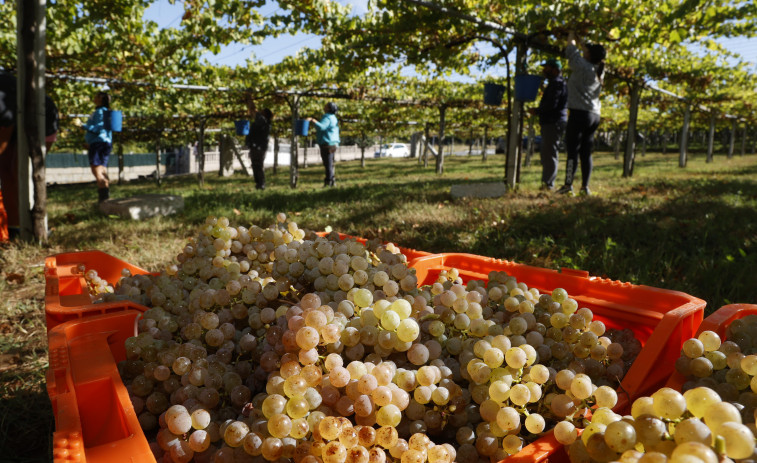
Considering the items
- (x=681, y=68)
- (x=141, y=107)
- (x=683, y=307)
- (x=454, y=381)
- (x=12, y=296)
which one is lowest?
(x=12, y=296)

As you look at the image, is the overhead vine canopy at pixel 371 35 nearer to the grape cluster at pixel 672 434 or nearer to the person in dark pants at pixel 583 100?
the person in dark pants at pixel 583 100

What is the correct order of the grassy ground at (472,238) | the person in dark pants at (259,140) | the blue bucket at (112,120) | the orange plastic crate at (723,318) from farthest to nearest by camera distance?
1. the person in dark pants at (259,140)
2. the blue bucket at (112,120)
3. the grassy ground at (472,238)
4. the orange plastic crate at (723,318)

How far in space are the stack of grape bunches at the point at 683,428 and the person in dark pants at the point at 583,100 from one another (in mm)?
5548

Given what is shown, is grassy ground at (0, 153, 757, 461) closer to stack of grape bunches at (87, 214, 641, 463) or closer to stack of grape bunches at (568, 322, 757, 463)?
stack of grape bunches at (87, 214, 641, 463)

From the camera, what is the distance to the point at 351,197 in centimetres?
662

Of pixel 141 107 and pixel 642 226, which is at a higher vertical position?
pixel 141 107

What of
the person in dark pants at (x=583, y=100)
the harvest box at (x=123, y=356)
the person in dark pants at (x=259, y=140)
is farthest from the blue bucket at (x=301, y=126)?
the harvest box at (x=123, y=356)

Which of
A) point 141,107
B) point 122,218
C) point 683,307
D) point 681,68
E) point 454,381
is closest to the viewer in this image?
point 454,381

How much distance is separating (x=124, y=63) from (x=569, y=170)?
8.05 m

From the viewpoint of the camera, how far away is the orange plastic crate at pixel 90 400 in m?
0.71

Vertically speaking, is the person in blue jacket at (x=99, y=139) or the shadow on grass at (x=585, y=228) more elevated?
the person in blue jacket at (x=99, y=139)

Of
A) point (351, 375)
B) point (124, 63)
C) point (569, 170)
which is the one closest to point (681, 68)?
point (569, 170)

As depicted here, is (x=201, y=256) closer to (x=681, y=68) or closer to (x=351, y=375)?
(x=351, y=375)

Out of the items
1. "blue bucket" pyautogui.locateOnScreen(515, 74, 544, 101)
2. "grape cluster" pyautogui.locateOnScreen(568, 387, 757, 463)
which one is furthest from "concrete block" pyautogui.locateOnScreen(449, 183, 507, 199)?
"grape cluster" pyautogui.locateOnScreen(568, 387, 757, 463)
